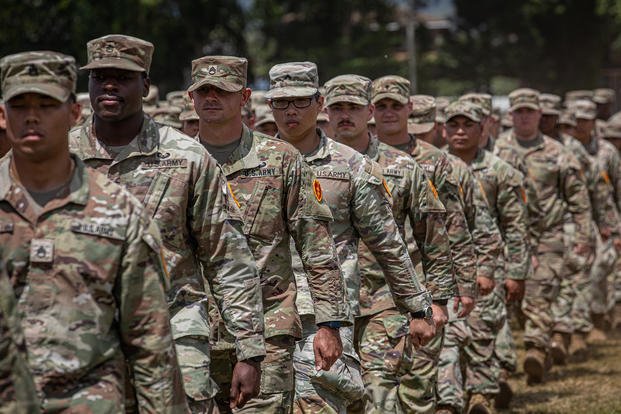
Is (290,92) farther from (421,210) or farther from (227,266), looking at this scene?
(227,266)

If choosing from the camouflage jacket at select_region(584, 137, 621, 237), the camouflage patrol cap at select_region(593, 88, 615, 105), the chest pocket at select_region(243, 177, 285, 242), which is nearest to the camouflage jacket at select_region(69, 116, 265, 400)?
the chest pocket at select_region(243, 177, 285, 242)

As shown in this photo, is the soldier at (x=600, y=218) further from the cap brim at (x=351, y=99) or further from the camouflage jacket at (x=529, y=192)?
the cap brim at (x=351, y=99)

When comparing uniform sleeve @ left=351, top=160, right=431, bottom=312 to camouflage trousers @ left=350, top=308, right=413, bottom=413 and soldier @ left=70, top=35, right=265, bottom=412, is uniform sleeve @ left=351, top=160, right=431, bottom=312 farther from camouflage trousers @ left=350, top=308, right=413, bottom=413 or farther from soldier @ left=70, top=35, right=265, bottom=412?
soldier @ left=70, top=35, right=265, bottom=412

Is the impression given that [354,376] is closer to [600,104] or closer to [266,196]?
[266,196]

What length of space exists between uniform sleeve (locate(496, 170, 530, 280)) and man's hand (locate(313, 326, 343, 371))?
5.71 meters

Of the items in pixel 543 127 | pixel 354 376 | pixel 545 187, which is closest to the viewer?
pixel 354 376

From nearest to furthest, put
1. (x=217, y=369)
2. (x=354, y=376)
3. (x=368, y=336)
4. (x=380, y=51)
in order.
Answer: (x=217, y=369)
(x=354, y=376)
(x=368, y=336)
(x=380, y=51)

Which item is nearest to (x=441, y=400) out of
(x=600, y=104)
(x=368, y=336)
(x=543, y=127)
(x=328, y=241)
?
(x=368, y=336)

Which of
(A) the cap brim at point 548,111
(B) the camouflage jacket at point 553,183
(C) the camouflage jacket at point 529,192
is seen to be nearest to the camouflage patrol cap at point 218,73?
(C) the camouflage jacket at point 529,192

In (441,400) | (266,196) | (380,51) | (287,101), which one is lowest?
(441,400)

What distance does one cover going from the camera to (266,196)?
8.09 meters

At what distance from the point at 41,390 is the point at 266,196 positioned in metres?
2.80

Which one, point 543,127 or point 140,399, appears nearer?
point 140,399

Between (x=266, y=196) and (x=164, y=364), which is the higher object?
(x=266, y=196)
